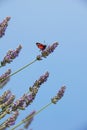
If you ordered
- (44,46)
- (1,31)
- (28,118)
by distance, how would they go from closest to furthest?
(1,31) → (28,118) → (44,46)

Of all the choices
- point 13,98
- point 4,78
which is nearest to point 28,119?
point 13,98

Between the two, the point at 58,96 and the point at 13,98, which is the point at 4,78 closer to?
the point at 13,98

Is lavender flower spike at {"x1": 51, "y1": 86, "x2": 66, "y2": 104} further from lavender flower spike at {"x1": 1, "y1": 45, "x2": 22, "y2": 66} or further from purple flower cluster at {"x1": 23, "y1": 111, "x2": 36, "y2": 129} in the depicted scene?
lavender flower spike at {"x1": 1, "y1": 45, "x2": 22, "y2": 66}

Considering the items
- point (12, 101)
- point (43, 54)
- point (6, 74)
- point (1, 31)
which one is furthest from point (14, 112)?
point (1, 31)

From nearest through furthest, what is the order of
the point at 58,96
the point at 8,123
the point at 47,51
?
the point at 8,123, the point at 47,51, the point at 58,96

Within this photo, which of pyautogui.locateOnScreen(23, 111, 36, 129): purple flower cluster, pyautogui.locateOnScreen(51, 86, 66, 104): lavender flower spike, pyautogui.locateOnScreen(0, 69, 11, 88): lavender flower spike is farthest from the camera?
pyautogui.locateOnScreen(51, 86, 66, 104): lavender flower spike

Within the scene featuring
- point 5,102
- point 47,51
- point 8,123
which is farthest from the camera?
point 47,51

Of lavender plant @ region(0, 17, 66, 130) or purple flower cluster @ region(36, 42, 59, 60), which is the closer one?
lavender plant @ region(0, 17, 66, 130)


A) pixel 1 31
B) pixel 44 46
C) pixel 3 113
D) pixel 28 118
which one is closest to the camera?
pixel 1 31

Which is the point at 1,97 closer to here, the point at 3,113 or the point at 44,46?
the point at 3,113

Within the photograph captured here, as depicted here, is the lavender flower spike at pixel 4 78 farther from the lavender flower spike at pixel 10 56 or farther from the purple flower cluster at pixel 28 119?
the purple flower cluster at pixel 28 119

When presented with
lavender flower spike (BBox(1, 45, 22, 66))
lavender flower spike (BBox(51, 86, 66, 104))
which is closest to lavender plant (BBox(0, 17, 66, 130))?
lavender flower spike (BBox(1, 45, 22, 66))
